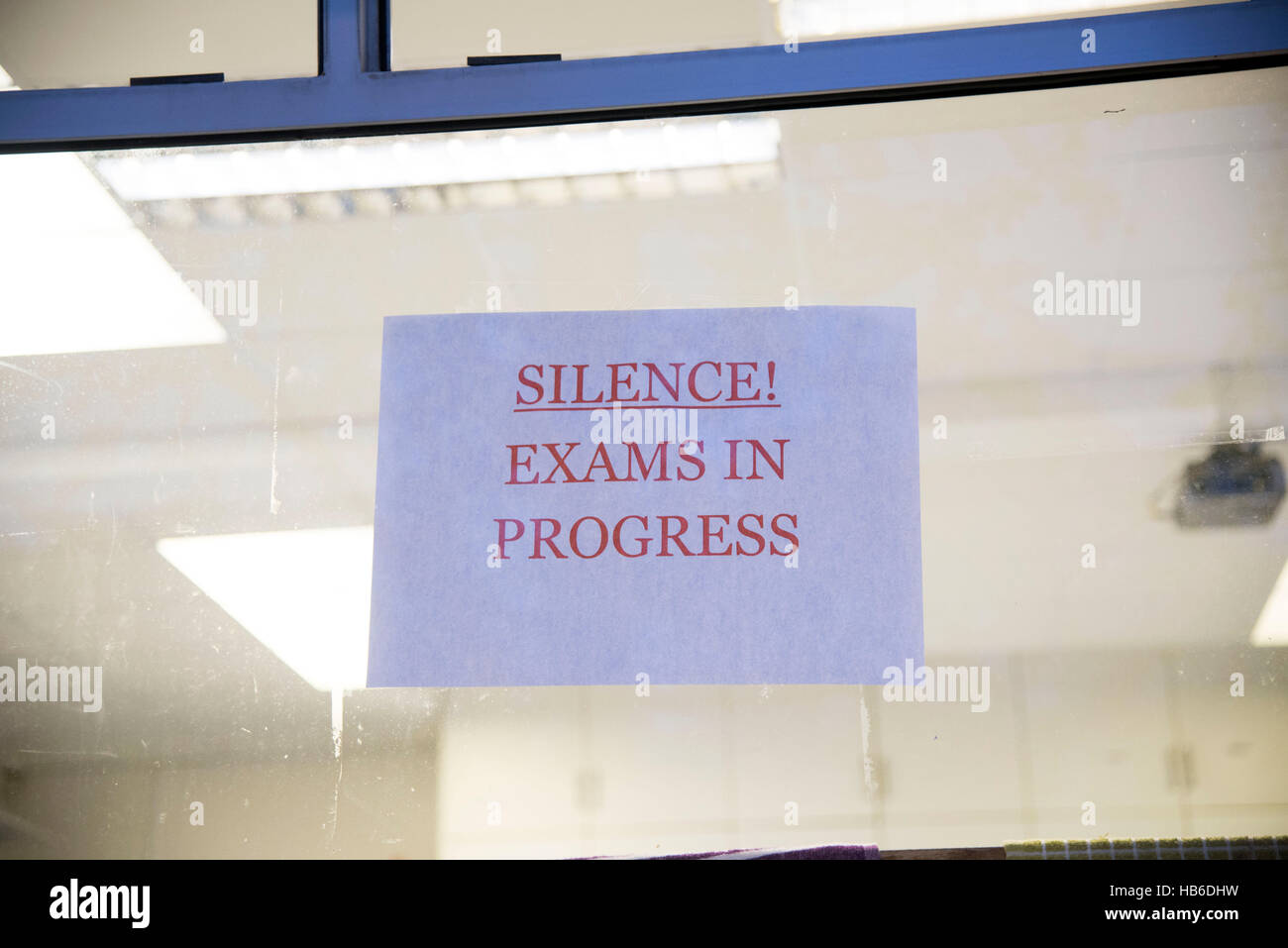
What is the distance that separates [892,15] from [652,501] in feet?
1.92

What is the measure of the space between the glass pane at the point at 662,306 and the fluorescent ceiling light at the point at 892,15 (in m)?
0.08

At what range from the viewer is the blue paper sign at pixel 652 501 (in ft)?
3.74

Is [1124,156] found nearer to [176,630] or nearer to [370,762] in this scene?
[370,762]

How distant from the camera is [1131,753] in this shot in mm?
1113

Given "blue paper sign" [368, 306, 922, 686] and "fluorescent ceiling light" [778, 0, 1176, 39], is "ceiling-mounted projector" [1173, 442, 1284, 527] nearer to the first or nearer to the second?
"blue paper sign" [368, 306, 922, 686]

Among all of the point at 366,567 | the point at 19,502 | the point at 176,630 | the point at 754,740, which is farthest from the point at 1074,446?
the point at 19,502

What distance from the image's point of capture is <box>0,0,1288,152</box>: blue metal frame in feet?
3.90

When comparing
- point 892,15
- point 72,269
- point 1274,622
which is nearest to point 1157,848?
point 1274,622

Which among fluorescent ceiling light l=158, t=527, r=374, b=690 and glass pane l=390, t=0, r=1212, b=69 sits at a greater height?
glass pane l=390, t=0, r=1212, b=69

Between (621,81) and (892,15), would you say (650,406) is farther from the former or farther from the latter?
(892,15)

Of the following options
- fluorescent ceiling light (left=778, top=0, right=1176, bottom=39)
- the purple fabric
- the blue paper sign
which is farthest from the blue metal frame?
the purple fabric

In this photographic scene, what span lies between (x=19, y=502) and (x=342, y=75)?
0.59 metres

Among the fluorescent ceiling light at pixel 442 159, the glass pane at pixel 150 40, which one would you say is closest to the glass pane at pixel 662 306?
the fluorescent ceiling light at pixel 442 159
